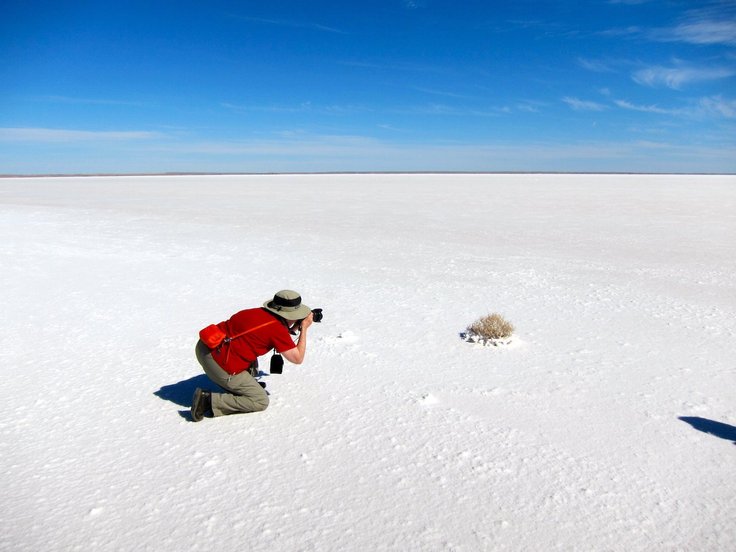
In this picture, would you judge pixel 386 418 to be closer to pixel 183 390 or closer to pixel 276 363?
pixel 276 363

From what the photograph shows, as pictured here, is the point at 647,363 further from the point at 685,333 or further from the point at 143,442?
the point at 143,442

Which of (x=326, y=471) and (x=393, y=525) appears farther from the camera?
(x=326, y=471)

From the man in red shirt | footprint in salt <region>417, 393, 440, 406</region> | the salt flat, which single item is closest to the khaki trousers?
Result: the man in red shirt

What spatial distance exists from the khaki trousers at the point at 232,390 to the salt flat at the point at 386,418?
0.10 m

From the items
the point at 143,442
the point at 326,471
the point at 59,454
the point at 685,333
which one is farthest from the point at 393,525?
the point at 685,333

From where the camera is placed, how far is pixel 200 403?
12.8ft

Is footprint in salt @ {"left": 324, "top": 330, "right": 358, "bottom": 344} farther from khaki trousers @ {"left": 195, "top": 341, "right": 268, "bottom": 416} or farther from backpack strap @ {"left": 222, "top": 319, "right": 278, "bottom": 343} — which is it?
backpack strap @ {"left": 222, "top": 319, "right": 278, "bottom": 343}

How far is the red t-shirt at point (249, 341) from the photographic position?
3807 millimetres

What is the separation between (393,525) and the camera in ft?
9.25

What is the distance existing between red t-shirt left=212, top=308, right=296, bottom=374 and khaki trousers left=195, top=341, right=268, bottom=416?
0.06m

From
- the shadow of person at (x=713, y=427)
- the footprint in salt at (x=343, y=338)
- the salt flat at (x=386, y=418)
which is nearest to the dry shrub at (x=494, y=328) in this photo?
the salt flat at (x=386, y=418)

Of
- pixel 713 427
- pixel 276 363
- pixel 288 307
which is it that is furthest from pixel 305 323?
pixel 713 427

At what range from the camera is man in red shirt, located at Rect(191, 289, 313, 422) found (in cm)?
382

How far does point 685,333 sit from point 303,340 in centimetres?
438
